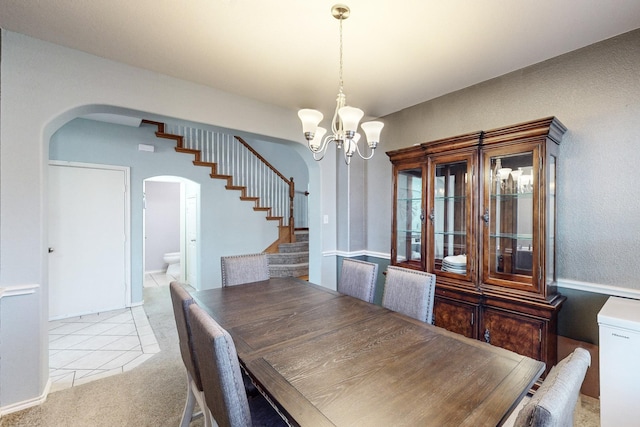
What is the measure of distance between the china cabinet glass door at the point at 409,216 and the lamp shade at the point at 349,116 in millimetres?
1375

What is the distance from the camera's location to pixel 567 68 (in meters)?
2.22

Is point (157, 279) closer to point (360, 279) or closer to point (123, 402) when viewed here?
point (123, 402)

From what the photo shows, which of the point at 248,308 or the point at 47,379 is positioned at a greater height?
the point at 248,308

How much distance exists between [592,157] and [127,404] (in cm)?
382

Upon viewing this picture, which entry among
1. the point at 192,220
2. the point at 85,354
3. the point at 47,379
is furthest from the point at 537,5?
the point at 192,220

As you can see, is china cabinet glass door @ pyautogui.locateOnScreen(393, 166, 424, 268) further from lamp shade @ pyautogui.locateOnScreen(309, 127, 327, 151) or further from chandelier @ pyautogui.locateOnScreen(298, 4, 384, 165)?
lamp shade @ pyautogui.locateOnScreen(309, 127, 327, 151)

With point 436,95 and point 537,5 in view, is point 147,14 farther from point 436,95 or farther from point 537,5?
point 436,95

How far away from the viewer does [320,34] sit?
199cm

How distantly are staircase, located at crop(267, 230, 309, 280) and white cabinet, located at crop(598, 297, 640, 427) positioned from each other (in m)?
3.88

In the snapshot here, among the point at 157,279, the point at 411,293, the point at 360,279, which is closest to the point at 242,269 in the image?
the point at 360,279

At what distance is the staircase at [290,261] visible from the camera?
4.93m

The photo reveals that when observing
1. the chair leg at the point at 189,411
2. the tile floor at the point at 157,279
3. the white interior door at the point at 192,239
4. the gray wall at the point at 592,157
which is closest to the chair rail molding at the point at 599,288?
the gray wall at the point at 592,157

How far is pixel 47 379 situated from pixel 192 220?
10.5 ft

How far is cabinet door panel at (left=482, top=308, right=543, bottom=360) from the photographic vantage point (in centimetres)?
205
